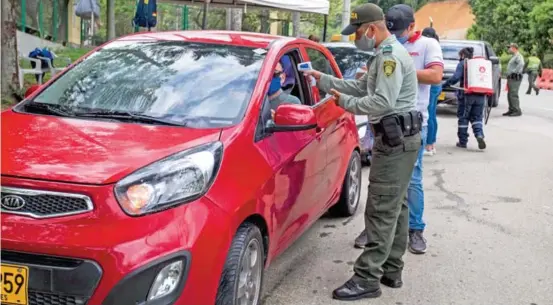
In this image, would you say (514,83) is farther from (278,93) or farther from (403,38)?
(278,93)

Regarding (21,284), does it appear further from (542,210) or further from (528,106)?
(528,106)

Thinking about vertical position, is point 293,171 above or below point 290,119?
below

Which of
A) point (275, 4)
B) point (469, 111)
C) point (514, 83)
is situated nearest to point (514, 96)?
point (514, 83)

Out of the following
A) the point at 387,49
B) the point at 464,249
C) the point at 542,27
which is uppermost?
the point at 542,27

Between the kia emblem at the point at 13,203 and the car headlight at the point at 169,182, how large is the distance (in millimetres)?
408

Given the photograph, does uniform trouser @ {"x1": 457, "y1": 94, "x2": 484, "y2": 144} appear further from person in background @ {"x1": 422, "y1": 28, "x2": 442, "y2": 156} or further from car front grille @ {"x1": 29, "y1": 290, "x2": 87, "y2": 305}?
car front grille @ {"x1": 29, "y1": 290, "x2": 87, "y2": 305}

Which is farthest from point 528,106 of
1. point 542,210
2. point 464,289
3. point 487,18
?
point 487,18

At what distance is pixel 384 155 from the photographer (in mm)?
3875

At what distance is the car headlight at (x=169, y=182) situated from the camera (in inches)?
106

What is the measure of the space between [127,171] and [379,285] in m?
2.06

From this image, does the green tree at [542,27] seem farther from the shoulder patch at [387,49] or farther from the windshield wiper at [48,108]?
the windshield wiper at [48,108]

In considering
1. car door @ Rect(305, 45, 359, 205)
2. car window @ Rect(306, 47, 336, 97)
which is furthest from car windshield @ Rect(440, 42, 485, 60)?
car door @ Rect(305, 45, 359, 205)

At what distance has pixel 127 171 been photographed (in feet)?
9.05

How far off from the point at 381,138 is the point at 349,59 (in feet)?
16.6
